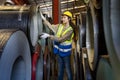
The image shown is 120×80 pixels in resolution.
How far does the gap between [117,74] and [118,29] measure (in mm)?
229

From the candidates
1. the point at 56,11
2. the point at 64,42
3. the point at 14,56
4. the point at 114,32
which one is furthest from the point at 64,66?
the point at 114,32

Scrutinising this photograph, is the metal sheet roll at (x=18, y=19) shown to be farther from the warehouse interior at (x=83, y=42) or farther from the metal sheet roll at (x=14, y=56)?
the metal sheet roll at (x=14, y=56)

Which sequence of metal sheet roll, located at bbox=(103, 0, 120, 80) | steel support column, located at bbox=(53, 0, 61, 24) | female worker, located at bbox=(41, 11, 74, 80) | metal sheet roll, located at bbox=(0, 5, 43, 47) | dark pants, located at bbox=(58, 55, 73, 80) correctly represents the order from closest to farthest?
1. metal sheet roll, located at bbox=(103, 0, 120, 80)
2. metal sheet roll, located at bbox=(0, 5, 43, 47)
3. female worker, located at bbox=(41, 11, 74, 80)
4. dark pants, located at bbox=(58, 55, 73, 80)
5. steel support column, located at bbox=(53, 0, 61, 24)

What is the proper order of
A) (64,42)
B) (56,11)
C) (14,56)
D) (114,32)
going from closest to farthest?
1. (114,32)
2. (14,56)
3. (64,42)
4. (56,11)

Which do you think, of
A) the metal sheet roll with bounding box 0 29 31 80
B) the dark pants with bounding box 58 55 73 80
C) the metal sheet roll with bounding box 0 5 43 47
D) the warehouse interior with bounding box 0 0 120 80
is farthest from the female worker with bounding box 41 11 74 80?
the metal sheet roll with bounding box 0 29 31 80

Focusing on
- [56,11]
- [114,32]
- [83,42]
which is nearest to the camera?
[114,32]

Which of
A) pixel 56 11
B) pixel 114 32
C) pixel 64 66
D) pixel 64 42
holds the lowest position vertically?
pixel 64 66

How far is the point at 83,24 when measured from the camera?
3203 mm

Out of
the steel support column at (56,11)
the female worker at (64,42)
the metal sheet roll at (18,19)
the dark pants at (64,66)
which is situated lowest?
the dark pants at (64,66)

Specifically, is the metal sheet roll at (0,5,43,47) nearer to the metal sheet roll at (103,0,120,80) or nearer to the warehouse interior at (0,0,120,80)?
the warehouse interior at (0,0,120,80)

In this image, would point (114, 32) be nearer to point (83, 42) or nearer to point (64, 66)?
point (83, 42)

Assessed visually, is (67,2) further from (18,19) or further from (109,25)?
(109,25)

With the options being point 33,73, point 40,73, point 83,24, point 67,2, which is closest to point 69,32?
point 83,24

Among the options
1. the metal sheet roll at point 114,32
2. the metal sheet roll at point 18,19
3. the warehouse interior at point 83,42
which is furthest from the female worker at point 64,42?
the metal sheet roll at point 114,32
